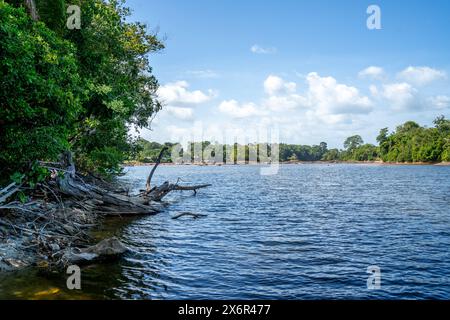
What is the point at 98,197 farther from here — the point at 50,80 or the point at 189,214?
the point at 50,80

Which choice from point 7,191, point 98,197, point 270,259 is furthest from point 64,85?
point 98,197

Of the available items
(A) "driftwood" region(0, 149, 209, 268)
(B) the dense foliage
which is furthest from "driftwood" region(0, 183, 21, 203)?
(B) the dense foliage

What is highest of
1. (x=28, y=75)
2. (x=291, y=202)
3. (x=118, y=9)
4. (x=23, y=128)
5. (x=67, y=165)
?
(x=118, y=9)

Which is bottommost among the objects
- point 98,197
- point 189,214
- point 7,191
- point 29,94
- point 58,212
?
point 189,214

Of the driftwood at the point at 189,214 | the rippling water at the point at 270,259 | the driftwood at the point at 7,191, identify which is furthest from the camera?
the driftwood at the point at 189,214

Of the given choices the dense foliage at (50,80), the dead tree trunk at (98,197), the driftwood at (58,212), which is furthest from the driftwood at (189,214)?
the dense foliage at (50,80)

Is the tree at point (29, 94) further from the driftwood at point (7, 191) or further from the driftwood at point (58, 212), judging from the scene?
the driftwood at point (58, 212)

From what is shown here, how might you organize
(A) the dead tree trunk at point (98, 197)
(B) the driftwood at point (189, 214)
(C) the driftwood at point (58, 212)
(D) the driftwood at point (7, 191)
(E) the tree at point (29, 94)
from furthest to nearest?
1. (B) the driftwood at point (189, 214)
2. (A) the dead tree trunk at point (98, 197)
3. (C) the driftwood at point (58, 212)
4. (D) the driftwood at point (7, 191)
5. (E) the tree at point (29, 94)

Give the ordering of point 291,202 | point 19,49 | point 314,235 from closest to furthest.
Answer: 1. point 19,49
2. point 314,235
3. point 291,202

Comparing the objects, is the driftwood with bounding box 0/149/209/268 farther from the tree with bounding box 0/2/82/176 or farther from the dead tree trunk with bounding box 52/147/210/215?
the tree with bounding box 0/2/82/176
